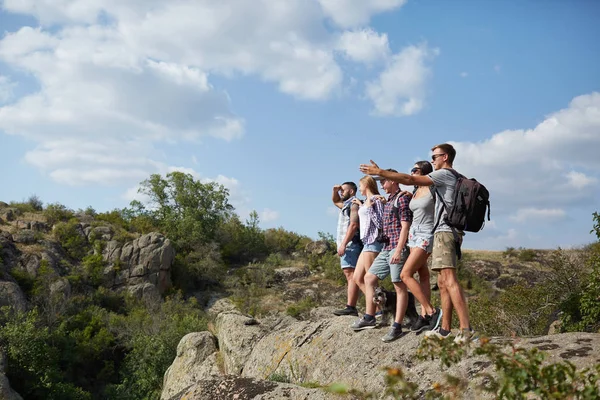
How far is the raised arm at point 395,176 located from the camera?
563 centimetres

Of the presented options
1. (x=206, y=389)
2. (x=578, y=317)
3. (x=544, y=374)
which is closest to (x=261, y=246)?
(x=578, y=317)

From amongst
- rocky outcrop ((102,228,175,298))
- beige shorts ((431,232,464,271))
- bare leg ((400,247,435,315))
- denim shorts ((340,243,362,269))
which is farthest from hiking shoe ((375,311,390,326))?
rocky outcrop ((102,228,175,298))

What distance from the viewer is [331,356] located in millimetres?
7523

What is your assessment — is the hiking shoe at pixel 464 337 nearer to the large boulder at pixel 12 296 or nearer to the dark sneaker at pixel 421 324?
the dark sneaker at pixel 421 324

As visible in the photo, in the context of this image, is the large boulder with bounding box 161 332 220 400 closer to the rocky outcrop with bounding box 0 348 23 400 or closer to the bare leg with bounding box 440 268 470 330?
the bare leg with bounding box 440 268 470 330

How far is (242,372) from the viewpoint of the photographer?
966 centimetres

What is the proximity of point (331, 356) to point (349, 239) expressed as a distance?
1.94 metres

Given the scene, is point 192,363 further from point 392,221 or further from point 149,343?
point 149,343

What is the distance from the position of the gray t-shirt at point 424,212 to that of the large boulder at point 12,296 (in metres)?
29.2

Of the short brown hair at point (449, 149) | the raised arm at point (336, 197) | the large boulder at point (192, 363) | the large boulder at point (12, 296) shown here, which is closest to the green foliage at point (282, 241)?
the large boulder at point (12, 296)

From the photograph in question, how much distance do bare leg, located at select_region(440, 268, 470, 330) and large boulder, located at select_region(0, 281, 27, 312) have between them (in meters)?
Result: 29.6

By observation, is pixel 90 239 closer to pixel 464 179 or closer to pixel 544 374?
pixel 464 179

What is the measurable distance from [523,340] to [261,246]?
52.5 metres

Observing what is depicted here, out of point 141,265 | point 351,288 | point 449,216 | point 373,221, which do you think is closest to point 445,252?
point 449,216
